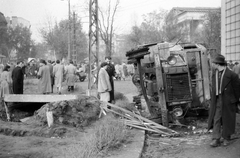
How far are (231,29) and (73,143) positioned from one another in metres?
19.4

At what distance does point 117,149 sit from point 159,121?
2.40 metres

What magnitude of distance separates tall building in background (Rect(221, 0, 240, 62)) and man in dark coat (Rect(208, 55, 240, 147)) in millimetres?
16631

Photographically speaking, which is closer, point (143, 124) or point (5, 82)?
point (143, 124)

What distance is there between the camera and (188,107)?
7.38 meters

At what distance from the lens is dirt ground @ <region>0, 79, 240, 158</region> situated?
17.7ft

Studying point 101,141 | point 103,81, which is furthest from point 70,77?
point 101,141

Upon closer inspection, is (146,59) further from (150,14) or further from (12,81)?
(150,14)

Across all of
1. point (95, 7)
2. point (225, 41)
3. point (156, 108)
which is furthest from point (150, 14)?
point (156, 108)

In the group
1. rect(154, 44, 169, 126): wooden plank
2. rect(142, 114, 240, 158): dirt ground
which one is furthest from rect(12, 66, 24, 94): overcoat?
rect(142, 114, 240, 158): dirt ground

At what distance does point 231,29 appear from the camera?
2211 centimetres

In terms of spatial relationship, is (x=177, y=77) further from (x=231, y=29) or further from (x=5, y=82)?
(x=231, y=29)

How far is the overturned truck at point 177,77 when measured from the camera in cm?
702

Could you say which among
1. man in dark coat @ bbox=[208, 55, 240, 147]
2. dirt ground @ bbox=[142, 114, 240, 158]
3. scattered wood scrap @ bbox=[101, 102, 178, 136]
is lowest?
dirt ground @ bbox=[142, 114, 240, 158]

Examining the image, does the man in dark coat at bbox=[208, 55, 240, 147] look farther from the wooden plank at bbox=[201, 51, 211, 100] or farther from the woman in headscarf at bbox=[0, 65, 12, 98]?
the woman in headscarf at bbox=[0, 65, 12, 98]
